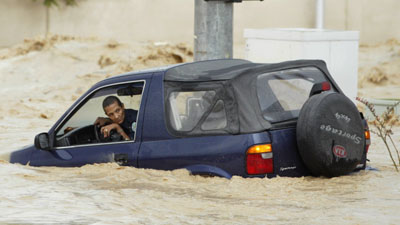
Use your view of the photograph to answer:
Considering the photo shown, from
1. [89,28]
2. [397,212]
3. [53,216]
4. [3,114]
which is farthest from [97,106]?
[89,28]

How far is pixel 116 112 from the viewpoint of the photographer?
23.9ft

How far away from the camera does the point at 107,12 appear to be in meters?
19.4

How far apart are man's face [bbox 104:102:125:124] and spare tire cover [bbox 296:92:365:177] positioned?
1.72 meters

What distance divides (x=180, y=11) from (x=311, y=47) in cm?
811

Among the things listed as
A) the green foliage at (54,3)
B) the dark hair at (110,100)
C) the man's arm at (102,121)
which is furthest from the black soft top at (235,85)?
the green foliage at (54,3)

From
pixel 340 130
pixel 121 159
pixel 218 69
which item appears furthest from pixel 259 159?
pixel 121 159

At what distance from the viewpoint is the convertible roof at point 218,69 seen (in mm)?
6582

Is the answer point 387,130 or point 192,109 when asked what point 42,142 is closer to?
point 192,109

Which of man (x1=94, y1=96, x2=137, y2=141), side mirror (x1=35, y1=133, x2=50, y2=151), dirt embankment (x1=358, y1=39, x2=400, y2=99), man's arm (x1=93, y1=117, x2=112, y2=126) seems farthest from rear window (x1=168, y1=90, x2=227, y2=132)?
dirt embankment (x1=358, y1=39, x2=400, y2=99)

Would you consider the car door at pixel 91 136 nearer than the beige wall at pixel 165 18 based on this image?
Yes

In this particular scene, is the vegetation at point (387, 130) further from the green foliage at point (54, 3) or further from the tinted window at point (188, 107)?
the green foliage at point (54, 3)

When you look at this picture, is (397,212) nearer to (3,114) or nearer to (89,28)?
(3,114)

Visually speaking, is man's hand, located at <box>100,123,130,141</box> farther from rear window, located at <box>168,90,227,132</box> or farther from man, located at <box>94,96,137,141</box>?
rear window, located at <box>168,90,227,132</box>

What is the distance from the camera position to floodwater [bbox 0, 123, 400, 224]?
5598mm
